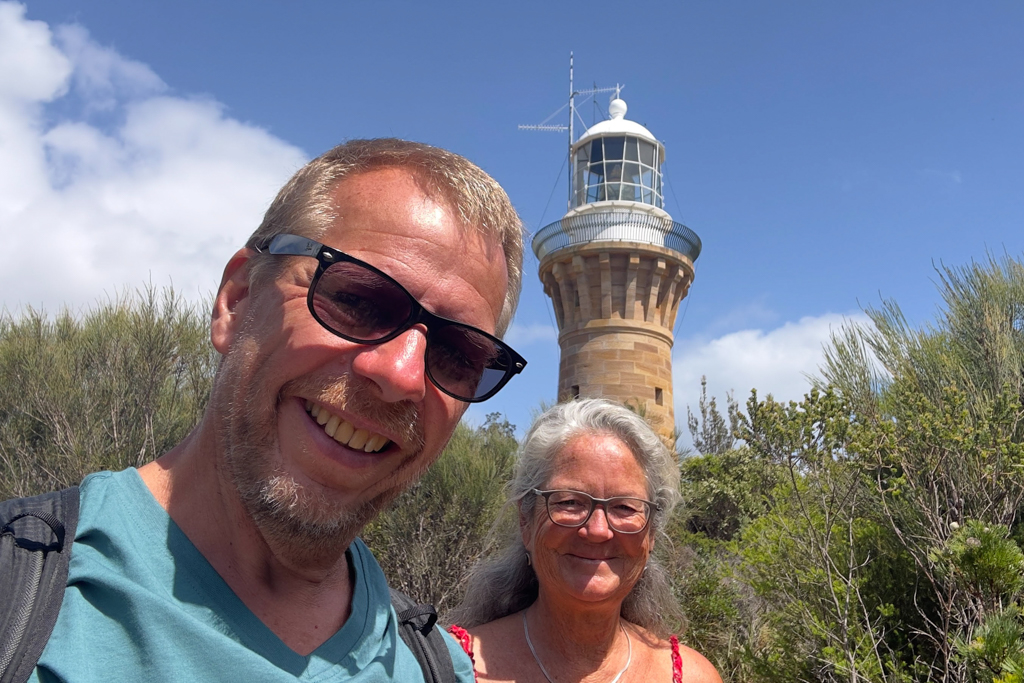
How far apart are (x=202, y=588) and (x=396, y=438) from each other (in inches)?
13.1

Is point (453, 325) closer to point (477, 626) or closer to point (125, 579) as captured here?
point (125, 579)

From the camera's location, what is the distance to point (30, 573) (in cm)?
88

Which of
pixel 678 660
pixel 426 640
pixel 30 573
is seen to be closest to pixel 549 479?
pixel 678 660

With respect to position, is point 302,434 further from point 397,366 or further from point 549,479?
point 549,479

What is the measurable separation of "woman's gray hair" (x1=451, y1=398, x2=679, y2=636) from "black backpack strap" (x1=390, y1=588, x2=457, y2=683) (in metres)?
1.12

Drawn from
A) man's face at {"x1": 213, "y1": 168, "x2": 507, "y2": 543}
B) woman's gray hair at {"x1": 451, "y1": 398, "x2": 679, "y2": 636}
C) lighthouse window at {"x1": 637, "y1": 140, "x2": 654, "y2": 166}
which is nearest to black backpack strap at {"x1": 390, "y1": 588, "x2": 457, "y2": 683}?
man's face at {"x1": 213, "y1": 168, "x2": 507, "y2": 543}

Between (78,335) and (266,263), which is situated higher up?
(78,335)

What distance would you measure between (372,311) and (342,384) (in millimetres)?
118

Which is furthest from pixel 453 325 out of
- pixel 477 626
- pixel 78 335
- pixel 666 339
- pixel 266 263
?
pixel 666 339

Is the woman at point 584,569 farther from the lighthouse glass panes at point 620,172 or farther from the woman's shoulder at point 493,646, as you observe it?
the lighthouse glass panes at point 620,172

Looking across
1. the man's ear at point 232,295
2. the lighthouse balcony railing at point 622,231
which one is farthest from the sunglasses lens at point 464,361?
the lighthouse balcony railing at point 622,231

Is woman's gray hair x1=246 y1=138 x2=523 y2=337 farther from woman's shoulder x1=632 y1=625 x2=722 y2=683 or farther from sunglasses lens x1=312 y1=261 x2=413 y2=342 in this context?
woman's shoulder x1=632 y1=625 x2=722 y2=683

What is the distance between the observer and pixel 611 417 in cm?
260

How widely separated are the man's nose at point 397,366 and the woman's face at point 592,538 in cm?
142
